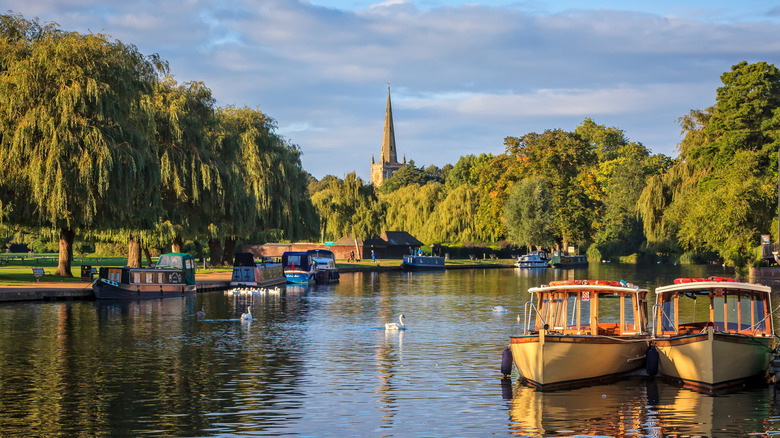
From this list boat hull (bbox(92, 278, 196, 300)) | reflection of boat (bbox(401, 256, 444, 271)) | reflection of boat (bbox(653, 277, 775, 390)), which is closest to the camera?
reflection of boat (bbox(653, 277, 775, 390))

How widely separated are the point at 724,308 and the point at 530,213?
320 feet

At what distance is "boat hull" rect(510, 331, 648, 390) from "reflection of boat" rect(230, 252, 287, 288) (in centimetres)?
3728

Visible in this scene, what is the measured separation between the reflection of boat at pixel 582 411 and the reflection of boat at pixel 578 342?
39 cm

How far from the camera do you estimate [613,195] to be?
142 m

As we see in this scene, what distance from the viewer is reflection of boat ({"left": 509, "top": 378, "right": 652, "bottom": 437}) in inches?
691

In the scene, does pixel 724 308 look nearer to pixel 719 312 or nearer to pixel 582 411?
pixel 719 312

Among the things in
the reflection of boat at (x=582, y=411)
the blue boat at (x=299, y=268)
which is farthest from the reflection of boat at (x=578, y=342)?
the blue boat at (x=299, y=268)

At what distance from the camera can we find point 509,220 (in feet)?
402

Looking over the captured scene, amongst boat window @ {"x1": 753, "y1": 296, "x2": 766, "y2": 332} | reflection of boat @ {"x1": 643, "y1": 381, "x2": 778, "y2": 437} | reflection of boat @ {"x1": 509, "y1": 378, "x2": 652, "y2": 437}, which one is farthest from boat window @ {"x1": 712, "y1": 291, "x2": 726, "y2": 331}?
reflection of boat @ {"x1": 509, "y1": 378, "x2": 652, "y2": 437}

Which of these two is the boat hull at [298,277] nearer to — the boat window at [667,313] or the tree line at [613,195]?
the tree line at [613,195]

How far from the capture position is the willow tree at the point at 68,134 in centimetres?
4497

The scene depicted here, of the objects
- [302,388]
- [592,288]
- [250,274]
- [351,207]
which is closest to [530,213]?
[351,207]

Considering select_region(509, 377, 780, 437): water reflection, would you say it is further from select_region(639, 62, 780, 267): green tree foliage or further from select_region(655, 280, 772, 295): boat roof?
select_region(639, 62, 780, 267): green tree foliage

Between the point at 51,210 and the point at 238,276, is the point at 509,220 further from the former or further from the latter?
the point at 51,210
